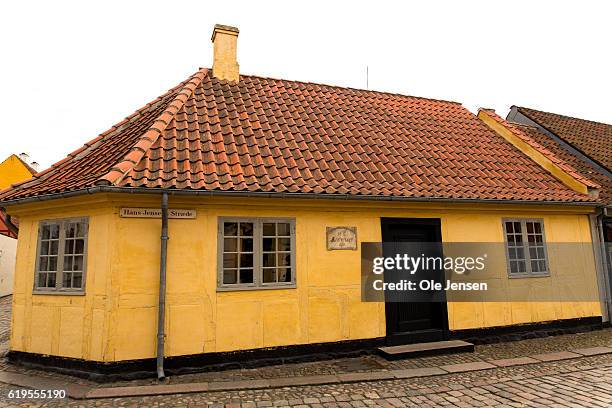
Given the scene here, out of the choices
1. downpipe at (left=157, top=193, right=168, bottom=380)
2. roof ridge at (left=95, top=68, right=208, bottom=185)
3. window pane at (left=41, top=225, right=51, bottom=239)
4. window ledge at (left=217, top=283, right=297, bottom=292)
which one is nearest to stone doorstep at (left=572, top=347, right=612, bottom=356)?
window ledge at (left=217, top=283, right=297, bottom=292)

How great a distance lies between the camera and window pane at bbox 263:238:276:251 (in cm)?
661

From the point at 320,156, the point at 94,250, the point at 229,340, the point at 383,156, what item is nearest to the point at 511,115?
the point at 383,156

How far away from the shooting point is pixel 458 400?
4871 millimetres

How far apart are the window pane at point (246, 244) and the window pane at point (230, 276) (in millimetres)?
387

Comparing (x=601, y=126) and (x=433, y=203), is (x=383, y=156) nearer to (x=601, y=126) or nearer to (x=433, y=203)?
(x=433, y=203)

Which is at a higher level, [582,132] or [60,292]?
[582,132]

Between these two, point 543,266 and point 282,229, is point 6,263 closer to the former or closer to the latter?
point 282,229

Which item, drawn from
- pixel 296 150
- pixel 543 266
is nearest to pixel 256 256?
pixel 296 150

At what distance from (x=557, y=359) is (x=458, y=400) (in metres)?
2.95

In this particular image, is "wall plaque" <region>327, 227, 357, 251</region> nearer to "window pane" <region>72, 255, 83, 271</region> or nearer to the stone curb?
the stone curb

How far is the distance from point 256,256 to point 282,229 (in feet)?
2.19

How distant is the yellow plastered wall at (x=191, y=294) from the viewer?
5766 mm

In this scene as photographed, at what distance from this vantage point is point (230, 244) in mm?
6422

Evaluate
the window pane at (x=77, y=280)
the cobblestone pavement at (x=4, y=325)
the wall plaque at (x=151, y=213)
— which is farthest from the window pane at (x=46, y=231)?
the cobblestone pavement at (x=4, y=325)
